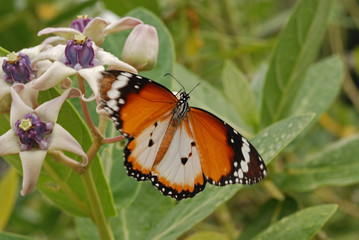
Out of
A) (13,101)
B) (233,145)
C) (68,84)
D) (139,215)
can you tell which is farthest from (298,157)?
(13,101)

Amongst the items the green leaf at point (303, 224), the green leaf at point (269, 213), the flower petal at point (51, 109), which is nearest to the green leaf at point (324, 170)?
the green leaf at point (269, 213)

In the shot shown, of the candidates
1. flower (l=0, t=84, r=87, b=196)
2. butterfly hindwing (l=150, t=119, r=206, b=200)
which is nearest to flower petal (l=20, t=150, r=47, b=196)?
flower (l=0, t=84, r=87, b=196)

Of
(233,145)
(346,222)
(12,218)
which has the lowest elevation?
(12,218)

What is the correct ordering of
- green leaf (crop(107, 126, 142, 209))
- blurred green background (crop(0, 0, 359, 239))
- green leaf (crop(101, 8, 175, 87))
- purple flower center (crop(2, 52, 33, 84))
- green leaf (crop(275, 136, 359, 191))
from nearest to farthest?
purple flower center (crop(2, 52, 33, 84)) → green leaf (crop(107, 126, 142, 209)) → green leaf (crop(101, 8, 175, 87)) → green leaf (crop(275, 136, 359, 191)) → blurred green background (crop(0, 0, 359, 239))

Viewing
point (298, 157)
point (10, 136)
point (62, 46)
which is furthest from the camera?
point (298, 157)

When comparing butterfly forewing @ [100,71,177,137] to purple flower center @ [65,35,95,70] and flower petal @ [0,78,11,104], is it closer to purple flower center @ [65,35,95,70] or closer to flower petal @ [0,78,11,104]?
purple flower center @ [65,35,95,70]

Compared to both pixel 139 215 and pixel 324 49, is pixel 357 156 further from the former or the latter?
pixel 324 49

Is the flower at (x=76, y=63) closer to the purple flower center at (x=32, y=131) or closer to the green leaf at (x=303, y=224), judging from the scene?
the purple flower center at (x=32, y=131)
